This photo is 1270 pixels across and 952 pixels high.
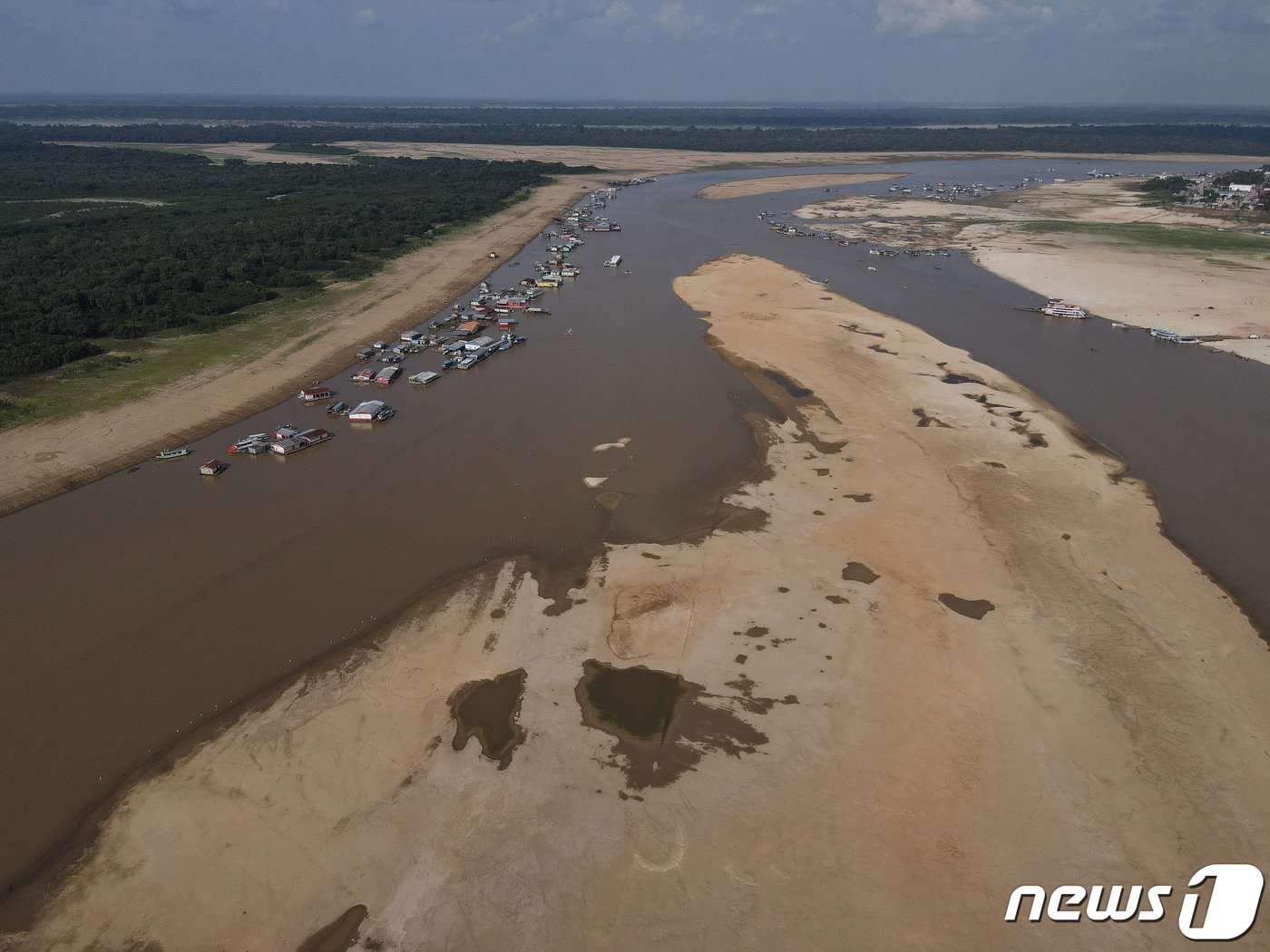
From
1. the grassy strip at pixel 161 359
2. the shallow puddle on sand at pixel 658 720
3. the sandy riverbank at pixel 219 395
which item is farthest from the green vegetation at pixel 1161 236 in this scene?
the shallow puddle on sand at pixel 658 720

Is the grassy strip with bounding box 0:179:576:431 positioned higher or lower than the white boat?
higher

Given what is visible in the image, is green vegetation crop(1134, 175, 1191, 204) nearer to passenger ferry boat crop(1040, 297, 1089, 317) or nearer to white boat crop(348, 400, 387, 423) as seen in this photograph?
passenger ferry boat crop(1040, 297, 1089, 317)

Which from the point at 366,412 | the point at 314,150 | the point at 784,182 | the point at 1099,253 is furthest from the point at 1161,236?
the point at 314,150

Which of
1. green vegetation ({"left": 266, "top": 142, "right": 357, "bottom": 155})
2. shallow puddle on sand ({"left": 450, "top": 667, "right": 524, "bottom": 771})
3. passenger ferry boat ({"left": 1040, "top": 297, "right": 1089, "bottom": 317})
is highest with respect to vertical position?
green vegetation ({"left": 266, "top": 142, "right": 357, "bottom": 155})

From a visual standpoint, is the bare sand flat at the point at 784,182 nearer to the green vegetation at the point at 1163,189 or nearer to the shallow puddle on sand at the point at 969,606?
the green vegetation at the point at 1163,189

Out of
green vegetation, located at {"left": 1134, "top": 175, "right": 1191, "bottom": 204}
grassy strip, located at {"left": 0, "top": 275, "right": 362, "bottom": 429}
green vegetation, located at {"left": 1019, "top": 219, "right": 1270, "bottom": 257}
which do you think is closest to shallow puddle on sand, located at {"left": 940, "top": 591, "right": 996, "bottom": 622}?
grassy strip, located at {"left": 0, "top": 275, "right": 362, "bottom": 429}
